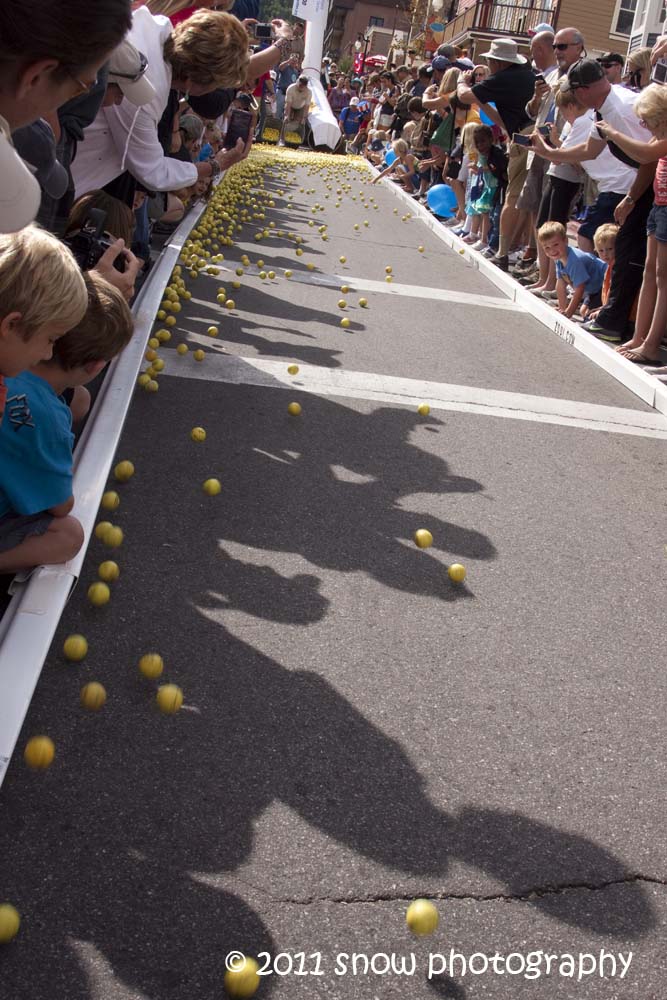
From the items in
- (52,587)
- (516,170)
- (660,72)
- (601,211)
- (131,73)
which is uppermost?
(660,72)

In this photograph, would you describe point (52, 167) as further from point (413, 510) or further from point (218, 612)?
point (413, 510)

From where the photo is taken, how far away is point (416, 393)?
705 centimetres

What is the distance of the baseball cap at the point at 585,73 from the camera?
340 inches

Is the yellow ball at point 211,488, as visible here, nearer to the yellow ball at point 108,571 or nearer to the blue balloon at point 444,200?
the yellow ball at point 108,571

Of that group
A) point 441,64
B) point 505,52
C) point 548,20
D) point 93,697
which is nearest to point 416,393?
point 93,697

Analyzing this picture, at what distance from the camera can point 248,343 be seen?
768 centimetres

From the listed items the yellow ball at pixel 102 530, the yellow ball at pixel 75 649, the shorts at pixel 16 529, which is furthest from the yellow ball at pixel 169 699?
the yellow ball at pixel 102 530

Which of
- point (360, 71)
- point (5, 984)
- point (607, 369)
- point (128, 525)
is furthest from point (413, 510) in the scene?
point (360, 71)

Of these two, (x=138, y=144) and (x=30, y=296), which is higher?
(x=138, y=144)

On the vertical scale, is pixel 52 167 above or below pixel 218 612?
above

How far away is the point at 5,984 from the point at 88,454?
8.99 feet

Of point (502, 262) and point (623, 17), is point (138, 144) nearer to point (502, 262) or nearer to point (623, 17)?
point (502, 262)

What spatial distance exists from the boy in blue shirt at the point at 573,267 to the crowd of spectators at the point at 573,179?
0.01 meters

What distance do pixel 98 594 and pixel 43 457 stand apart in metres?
0.60
